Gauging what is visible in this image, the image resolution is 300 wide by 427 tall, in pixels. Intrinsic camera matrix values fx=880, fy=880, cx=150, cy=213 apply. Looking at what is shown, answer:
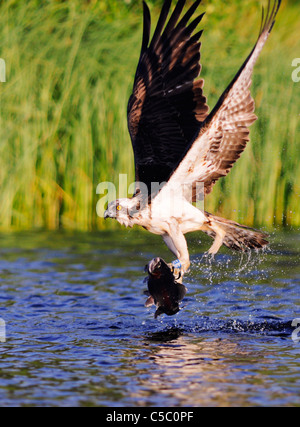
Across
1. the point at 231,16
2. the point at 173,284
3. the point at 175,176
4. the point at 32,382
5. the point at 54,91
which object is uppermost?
the point at 231,16

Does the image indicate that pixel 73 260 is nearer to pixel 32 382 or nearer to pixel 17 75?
pixel 17 75

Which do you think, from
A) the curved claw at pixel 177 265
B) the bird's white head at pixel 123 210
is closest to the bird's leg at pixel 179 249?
the curved claw at pixel 177 265

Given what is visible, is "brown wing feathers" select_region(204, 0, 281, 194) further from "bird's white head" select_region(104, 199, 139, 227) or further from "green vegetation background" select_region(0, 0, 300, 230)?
"green vegetation background" select_region(0, 0, 300, 230)

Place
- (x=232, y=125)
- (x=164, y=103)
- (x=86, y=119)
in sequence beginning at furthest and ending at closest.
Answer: (x=86, y=119), (x=164, y=103), (x=232, y=125)

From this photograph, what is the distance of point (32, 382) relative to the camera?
601 cm

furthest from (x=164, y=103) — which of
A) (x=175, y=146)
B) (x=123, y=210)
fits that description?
(x=123, y=210)

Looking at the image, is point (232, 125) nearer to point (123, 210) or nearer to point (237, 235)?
point (237, 235)

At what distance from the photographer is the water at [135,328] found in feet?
19.1

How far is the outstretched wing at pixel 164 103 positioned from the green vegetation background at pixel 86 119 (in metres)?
2.92

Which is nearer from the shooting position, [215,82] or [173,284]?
[173,284]

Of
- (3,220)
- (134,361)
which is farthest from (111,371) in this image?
(3,220)

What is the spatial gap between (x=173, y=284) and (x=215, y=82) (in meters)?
4.43

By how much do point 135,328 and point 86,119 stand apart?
4325 mm

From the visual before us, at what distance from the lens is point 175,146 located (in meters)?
8.23
